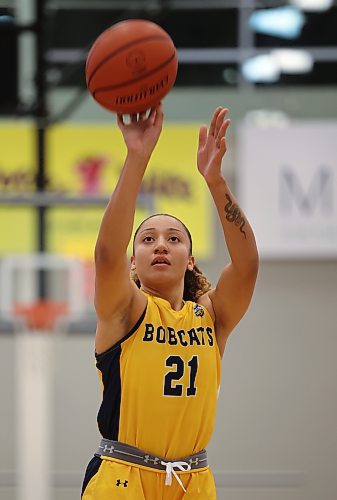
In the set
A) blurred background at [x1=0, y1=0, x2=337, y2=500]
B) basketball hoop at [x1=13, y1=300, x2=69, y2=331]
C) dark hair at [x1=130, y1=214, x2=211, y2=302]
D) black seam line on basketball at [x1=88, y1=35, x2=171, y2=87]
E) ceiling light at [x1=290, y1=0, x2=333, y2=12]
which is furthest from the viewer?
ceiling light at [x1=290, y1=0, x2=333, y2=12]

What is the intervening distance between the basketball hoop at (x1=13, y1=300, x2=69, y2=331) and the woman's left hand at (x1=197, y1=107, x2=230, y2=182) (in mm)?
3942

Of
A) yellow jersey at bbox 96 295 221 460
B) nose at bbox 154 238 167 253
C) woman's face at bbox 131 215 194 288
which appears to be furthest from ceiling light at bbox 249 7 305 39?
yellow jersey at bbox 96 295 221 460

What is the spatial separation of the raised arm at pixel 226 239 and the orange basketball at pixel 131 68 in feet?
0.72

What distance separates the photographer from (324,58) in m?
8.86

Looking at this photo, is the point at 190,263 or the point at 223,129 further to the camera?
the point at 190,263

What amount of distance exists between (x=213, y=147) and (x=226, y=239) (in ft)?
1.04

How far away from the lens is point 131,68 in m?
2.92

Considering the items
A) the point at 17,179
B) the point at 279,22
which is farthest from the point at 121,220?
the point at 279,22

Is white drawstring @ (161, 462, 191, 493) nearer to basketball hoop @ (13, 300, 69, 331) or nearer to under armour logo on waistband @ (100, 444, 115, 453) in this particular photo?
under armour logo on waistband @ (100, 444, 115, 453)

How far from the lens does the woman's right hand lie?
271 centimetres

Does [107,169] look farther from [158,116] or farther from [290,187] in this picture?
[158,116]

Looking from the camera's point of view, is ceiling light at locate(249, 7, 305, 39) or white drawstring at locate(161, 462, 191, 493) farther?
ceiling light at locate(249, 7, 305, 39)

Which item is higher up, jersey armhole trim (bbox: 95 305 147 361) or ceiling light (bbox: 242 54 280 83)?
ceiling light (bbox: 242 54 280 83)

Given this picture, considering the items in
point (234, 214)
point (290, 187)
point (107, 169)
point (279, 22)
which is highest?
point (279, 22)
